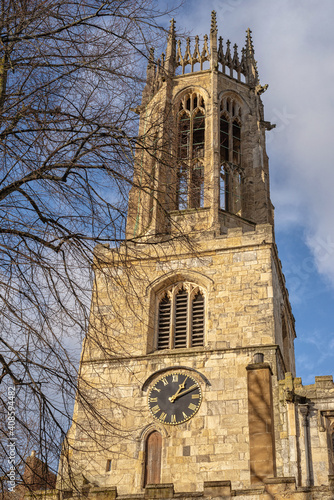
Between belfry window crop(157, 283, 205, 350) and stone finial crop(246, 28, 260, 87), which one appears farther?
stone finial crop(246, 28, 260, 87)

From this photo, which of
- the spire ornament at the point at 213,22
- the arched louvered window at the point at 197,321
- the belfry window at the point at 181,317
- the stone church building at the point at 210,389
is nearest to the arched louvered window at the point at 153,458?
the stone church building at the point at 210,389

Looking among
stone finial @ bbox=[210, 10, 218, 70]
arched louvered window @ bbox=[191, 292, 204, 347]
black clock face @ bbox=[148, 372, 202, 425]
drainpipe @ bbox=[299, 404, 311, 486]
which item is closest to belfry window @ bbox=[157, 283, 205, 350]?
arched louvered window @ bbox=[191, 292, 204, 347]

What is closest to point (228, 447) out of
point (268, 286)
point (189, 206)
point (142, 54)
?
point (268, 286)

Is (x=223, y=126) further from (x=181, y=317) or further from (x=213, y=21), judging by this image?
(x=181, y=317)

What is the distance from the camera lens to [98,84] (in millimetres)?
7941

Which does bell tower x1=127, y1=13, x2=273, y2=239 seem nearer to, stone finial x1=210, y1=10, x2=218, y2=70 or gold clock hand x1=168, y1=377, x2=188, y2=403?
stone finial x1=210, y1=10, x2=218, y2=70

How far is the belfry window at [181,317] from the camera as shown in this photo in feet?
73.0

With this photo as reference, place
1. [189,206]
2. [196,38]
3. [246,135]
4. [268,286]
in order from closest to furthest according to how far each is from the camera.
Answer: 1. [189,206]
2. [196,38]
3. [268,286]
4. [246,135]

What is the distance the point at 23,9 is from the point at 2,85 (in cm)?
86

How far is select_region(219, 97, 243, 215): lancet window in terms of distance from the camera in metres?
27.4

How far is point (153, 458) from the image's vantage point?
19.7 m

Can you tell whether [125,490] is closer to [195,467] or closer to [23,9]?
[195,467]

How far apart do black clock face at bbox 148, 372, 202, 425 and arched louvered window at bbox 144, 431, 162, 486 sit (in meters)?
0.52

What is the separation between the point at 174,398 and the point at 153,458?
5.90 feet
